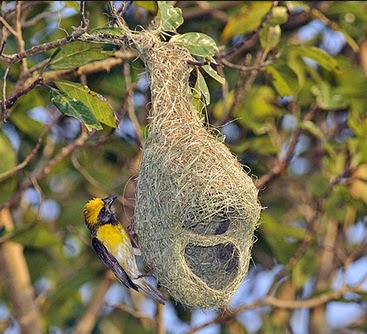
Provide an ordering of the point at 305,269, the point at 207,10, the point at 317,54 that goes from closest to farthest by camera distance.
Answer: the point at 317,54, the point at 207,10, the point at 305,269

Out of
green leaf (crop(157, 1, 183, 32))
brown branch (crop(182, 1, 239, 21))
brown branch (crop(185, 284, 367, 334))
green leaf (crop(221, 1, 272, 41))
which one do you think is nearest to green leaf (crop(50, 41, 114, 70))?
green leaf (crop(157, 1, 183, 32))

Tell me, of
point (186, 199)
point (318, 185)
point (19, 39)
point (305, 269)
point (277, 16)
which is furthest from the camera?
point (305, 269)

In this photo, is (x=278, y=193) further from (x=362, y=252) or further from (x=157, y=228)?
(x=157, y=228)

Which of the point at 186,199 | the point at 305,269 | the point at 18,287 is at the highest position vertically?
the point at 186,199

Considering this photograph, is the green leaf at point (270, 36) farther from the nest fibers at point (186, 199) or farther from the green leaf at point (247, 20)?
the nest fibers at point (186, 199)

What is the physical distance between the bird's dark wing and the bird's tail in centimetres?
3

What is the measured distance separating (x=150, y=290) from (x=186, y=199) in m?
0.69

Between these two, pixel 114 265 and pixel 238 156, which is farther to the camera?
pixel 238 156

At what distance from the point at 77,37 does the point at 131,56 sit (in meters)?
1.11

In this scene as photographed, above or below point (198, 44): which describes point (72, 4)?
below

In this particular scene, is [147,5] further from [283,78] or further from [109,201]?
[109,201]

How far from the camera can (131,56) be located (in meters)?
3.86

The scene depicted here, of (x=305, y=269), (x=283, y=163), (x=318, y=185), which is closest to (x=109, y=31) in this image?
(x=283, y=163)

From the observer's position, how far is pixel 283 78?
4.30 meters
